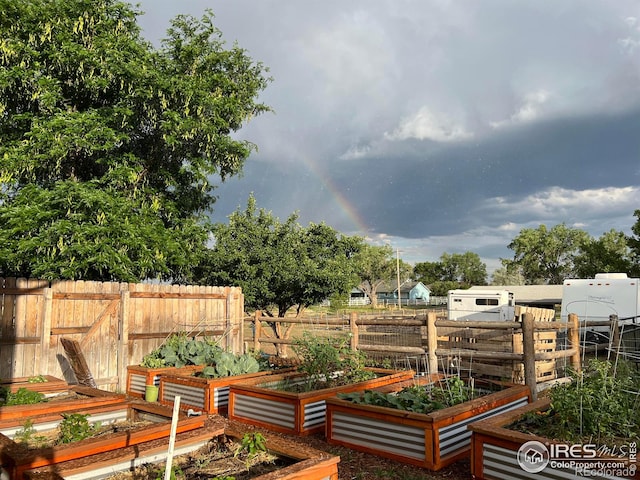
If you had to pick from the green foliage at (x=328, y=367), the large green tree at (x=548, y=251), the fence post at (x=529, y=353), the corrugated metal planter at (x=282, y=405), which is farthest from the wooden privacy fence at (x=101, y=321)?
the large green tree at (x=548, y=251)

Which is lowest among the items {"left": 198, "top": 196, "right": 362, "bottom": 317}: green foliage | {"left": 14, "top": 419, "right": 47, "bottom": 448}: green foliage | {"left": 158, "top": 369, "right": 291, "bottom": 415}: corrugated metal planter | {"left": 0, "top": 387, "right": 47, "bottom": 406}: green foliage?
{"left": 158, "top": 369, "right": 291, "bottom": 415}: corrugated metal planter

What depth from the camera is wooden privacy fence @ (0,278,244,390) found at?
315 inches

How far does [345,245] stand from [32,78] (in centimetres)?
1016

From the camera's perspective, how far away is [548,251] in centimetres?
5847

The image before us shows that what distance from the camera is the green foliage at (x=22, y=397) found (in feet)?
18.0

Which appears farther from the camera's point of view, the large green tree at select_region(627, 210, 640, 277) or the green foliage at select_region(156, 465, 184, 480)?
the large green tree at select_region(627, 210, 640, 277)

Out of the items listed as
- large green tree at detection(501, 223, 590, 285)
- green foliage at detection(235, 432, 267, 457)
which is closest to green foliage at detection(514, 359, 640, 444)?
green foliage at detection(235, 432, 267, 457)

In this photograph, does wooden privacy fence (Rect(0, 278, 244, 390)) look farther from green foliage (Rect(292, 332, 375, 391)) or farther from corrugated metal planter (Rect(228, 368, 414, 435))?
green foliage (Rect(292, 332, 375, 391))

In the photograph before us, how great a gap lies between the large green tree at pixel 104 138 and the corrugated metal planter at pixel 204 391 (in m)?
4.08

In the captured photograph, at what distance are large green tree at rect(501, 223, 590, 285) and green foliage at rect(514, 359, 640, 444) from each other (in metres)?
59.1

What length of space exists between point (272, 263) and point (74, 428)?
1028 centimetres

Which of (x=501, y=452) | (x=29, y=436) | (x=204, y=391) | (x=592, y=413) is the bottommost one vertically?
(x=204, y=391)

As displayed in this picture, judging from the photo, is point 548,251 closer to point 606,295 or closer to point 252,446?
point 606,295

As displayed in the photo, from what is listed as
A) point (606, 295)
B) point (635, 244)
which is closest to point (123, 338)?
point (606, 295)
